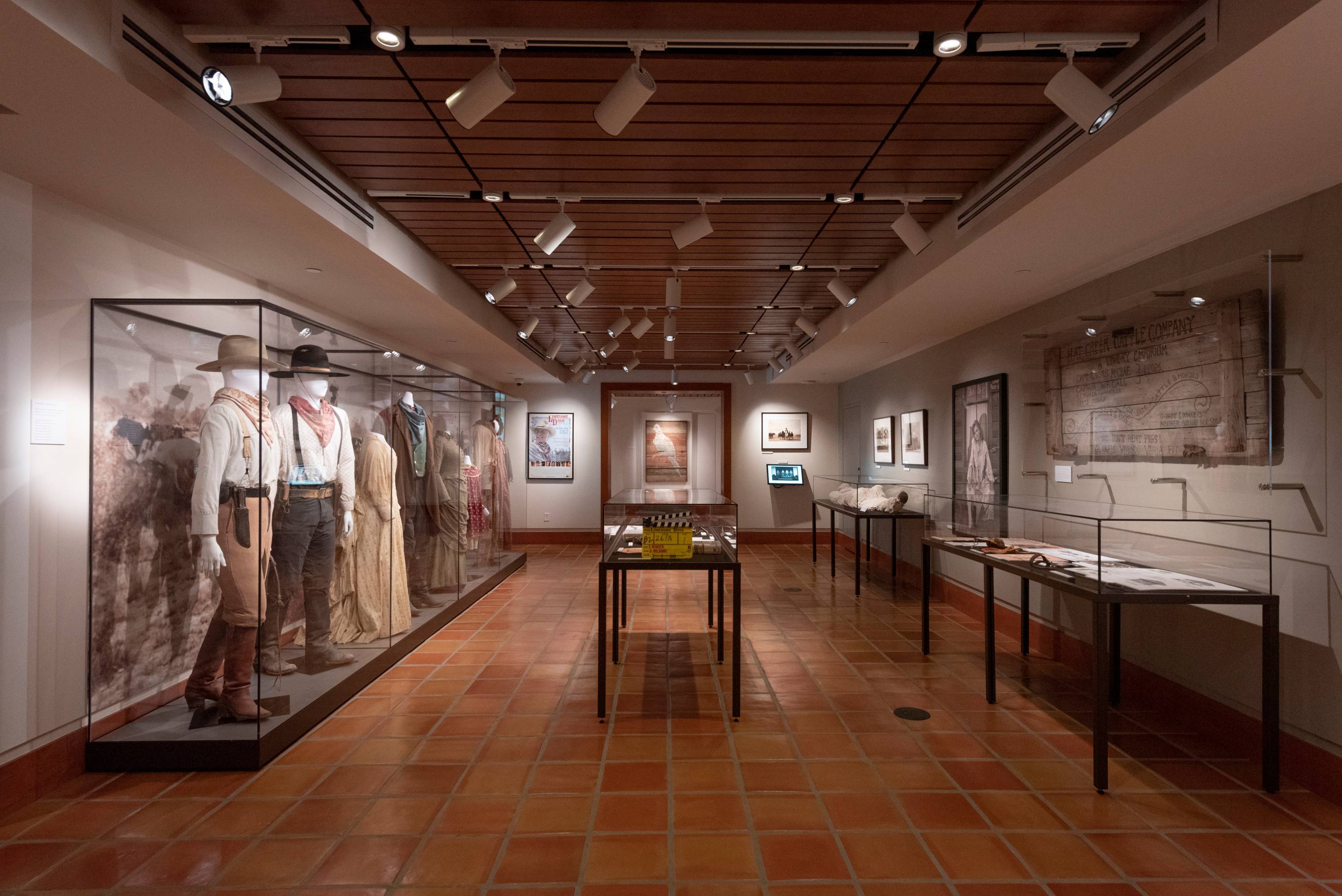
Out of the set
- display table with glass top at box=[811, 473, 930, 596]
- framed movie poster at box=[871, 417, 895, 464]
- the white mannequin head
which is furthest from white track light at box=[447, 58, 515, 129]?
framed movie poster at box=[871, 417, 895, 464]

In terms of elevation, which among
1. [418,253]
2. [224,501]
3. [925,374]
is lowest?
[224,501]

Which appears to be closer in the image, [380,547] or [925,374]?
[380,547]

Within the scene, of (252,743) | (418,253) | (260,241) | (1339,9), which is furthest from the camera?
(418,253)

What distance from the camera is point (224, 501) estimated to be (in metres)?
3.23

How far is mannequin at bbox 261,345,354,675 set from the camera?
139 inches

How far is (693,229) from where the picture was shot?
3.85m

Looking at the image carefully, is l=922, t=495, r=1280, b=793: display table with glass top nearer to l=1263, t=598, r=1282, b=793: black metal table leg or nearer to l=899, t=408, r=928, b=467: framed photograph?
l=1263, t=598, r=1282, b=793: black metal table leg

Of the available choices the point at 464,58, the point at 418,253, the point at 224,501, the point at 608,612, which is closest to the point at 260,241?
the point at 418,253

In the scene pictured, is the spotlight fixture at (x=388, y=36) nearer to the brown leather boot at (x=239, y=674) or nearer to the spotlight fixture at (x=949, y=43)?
the spotlight fixture at (x=949, y=43)

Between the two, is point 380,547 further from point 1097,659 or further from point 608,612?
point 1097,659

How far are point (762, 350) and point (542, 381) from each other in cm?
369

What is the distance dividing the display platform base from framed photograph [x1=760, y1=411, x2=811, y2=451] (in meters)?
8.16

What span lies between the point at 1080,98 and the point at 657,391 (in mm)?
8988

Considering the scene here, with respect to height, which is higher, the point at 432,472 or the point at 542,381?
the point at 542,381
